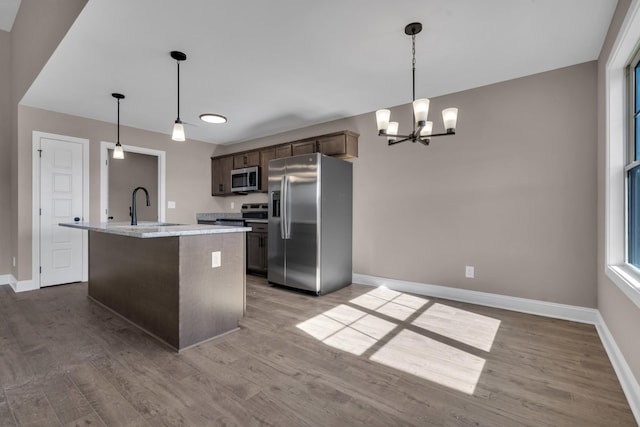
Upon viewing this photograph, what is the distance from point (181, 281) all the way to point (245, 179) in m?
3.35

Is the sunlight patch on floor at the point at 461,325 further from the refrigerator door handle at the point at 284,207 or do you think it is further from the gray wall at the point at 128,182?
the gray wall at the point at 128,182

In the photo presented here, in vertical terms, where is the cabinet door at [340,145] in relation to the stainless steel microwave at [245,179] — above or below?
above

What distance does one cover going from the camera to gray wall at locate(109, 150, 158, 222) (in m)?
6.71

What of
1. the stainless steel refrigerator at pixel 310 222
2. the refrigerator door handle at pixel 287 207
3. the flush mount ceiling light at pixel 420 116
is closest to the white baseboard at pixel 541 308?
the stainless steel refrigerator at pixel 310 222

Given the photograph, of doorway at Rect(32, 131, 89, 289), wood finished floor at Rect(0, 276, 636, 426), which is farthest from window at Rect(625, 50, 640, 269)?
doorway at Rect(32, 131, 89, 289)

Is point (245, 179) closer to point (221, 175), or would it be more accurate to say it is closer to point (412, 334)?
point (221, 175)

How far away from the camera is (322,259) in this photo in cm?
380

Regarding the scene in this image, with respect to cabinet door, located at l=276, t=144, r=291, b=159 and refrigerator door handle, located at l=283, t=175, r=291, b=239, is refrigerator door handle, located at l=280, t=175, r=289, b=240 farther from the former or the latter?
cabinet door, located at l=276, t=144, r=291, b=159

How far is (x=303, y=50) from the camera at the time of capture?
2.62 meters

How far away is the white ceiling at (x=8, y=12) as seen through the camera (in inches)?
156

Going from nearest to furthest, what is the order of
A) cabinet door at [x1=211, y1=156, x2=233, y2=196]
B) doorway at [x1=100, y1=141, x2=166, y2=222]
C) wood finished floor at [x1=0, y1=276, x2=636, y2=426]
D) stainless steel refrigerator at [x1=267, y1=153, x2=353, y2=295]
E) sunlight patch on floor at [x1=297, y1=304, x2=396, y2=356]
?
wood finished floor at [x1=0, y1=276, x2=636, y2=426] → sunlight patch on floor at [x1=297, y1=304, x2=396, y2=356] → stainless steel refrigerator at [x1=267, y1=153, x2=353, y2=295] → cabinet door at [x1=211, y1=156, x2=233, y2=196] → doorway at [x1=100, y1=141, x2=166, y2=222]

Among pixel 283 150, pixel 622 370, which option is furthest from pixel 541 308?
pixel 283 150

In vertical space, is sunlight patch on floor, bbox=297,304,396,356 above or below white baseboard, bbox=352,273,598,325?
below

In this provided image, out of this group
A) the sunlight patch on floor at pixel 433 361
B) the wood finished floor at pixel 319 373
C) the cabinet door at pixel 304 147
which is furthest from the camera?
the cabinet door at pixel 304 147
